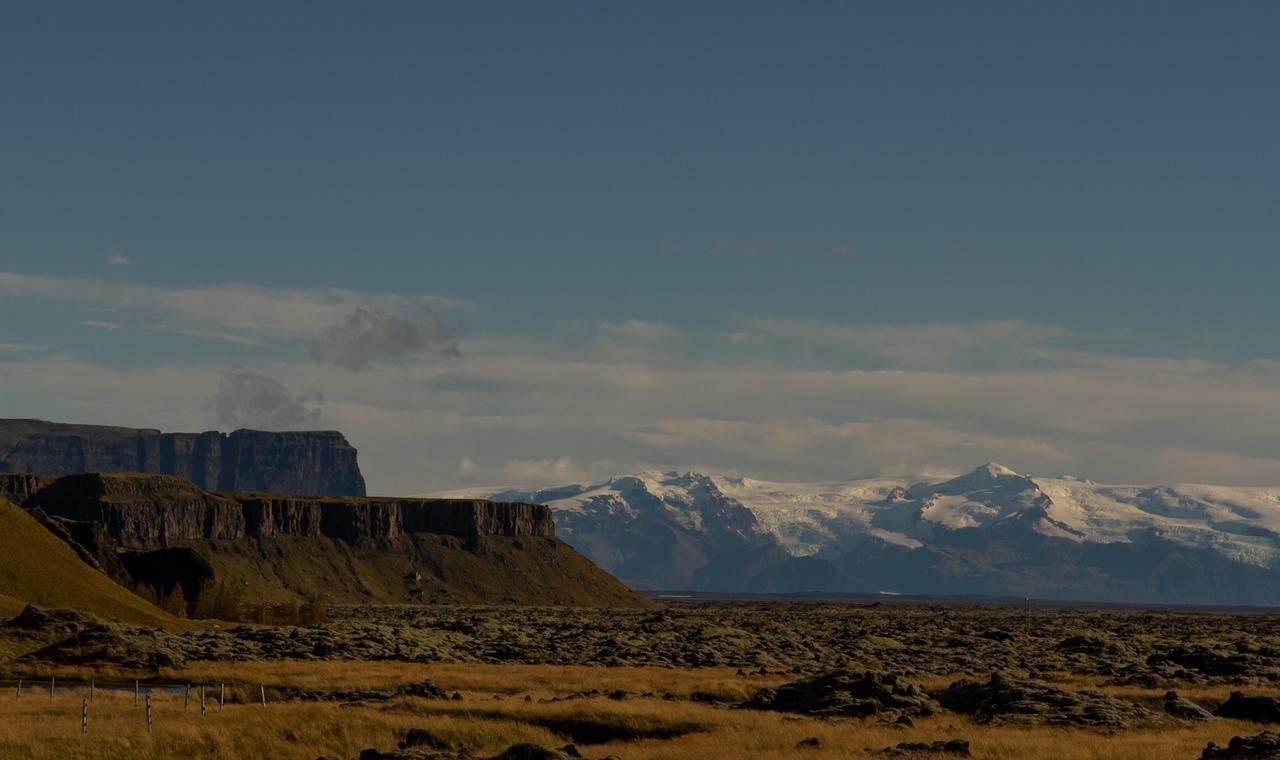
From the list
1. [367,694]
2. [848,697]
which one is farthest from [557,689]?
[848,697]

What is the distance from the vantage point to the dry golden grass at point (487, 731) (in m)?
49.4

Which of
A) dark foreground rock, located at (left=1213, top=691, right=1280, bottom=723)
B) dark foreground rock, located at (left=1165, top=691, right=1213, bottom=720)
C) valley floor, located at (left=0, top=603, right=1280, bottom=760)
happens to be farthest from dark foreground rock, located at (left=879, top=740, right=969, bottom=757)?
dark foreground rock, located at (left=1213, top=691, right=1280, bottom=723)

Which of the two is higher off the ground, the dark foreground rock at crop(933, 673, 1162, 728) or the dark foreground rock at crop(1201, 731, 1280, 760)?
the dark foreground rock at crop(1201, 731, 1280, 760)

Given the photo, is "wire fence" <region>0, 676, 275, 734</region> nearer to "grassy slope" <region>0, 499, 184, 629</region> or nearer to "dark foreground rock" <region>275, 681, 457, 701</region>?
"dark foreground rock" <region>275, 681, 457, 701</region>

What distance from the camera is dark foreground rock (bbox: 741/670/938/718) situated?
62938mm

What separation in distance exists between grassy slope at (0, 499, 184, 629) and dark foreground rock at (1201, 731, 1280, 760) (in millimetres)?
99025

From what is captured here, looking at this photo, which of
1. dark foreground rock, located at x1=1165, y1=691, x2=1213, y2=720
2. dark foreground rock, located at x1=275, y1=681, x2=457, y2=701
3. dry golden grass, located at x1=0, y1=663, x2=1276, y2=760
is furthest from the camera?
dark foreground rock, located at x1=275, y1=681, x2=457, y2=701

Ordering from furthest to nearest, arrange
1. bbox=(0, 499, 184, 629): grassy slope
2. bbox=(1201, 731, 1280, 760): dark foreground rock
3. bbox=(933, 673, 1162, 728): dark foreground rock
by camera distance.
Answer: bbox=(0, 499, 184, 629): grassy slope
bbox=(933, 673, 1162, 728): dark foreground rock
bbox=(1201, 731, 1280, 760): dark foreground rock

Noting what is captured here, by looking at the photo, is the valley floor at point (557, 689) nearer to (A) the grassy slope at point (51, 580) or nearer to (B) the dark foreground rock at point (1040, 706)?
(B) the dark foreground rock at point (1040, 706)

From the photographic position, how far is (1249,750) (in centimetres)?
4516

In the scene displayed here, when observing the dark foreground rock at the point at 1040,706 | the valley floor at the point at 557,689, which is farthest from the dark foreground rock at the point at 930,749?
the dark foreground rock at the point at 1040,706

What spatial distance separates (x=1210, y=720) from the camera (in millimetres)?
61031

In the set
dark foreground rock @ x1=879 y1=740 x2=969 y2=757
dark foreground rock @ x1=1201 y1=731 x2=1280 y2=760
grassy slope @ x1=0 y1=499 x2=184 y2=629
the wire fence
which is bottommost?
the wire fence

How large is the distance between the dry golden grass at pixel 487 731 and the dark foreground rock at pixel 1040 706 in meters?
2.11
